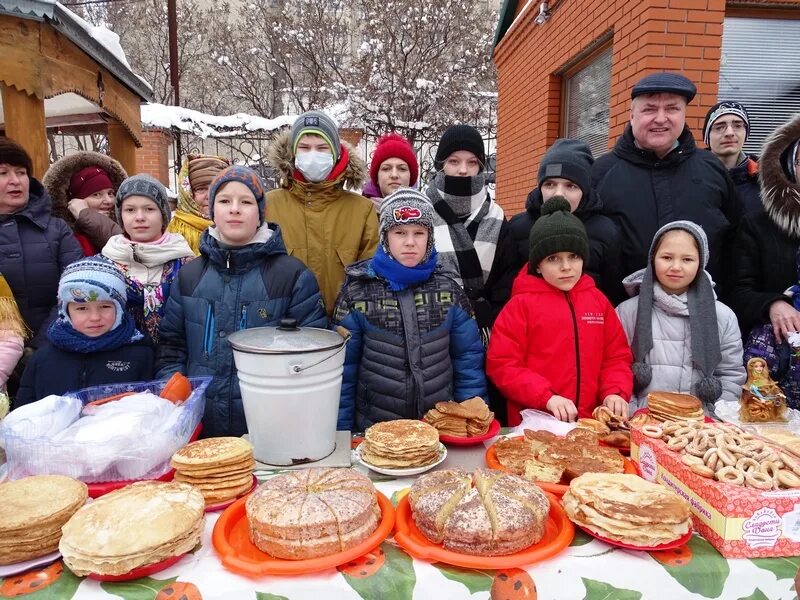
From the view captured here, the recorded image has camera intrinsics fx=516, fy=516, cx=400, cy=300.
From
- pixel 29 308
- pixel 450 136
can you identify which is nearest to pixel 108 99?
pixel 29 308

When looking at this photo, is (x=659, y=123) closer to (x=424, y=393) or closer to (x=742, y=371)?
(x=742, y=371)

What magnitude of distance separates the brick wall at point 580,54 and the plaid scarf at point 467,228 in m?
2.89

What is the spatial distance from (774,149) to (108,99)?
675 cm

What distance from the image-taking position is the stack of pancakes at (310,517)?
1.30 meters

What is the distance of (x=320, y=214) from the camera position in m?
3.22

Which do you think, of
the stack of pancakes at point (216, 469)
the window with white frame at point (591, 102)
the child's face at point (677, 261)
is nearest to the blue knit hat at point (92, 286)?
the stack of pancakes at point (216, 469)

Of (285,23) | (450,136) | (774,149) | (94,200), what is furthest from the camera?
(285,23)

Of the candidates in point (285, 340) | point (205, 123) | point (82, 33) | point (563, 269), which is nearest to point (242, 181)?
point (285, 340)

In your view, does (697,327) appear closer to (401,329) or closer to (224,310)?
(401,329)

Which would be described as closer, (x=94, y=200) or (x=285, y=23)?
(x=94, y=200)

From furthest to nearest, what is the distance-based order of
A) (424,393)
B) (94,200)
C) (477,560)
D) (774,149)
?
(94,200), (774,149), (424,393), (477,560)

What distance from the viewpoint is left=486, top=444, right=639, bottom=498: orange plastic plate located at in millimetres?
1640

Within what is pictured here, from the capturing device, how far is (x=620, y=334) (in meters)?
2.58

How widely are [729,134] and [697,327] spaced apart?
7.39 feet
